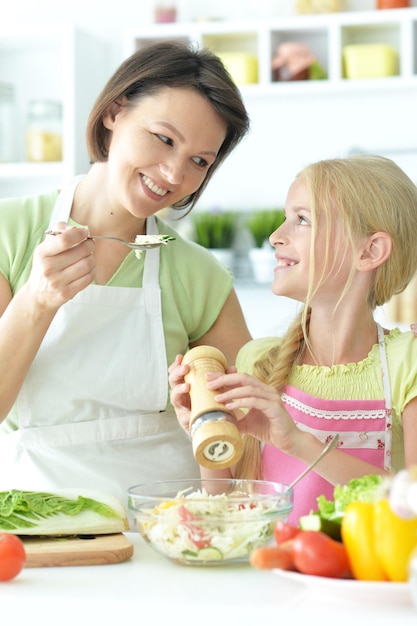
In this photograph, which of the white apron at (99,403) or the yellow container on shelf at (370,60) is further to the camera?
the yellow container on shelf at (370,60)

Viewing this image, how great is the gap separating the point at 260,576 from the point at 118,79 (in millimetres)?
1110

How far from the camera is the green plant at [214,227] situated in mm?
3672

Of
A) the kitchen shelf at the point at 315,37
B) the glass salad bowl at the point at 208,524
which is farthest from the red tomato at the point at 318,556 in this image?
the kitchen shelf at the point at 315,37

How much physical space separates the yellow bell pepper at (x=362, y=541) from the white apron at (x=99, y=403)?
88 cm

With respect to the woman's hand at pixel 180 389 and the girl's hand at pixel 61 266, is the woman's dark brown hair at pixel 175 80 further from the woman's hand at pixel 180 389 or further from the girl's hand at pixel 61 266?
the woman's hand at pixel 180 389

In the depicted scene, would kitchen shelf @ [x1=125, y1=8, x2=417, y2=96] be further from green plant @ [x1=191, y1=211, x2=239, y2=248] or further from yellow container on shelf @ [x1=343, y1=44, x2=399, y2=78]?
green plant @ [x1=191, y1=211, x2=239, y2=248]

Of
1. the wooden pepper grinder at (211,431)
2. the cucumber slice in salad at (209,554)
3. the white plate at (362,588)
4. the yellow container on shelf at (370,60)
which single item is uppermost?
the yellow container on shelf at (370,60)

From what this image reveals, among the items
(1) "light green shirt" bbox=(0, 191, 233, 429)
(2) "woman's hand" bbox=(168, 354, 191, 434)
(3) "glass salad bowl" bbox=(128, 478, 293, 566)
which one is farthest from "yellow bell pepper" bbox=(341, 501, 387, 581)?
(1) "light green shirt" bbox=(0, 191, 233, 429)

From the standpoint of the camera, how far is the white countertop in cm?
104

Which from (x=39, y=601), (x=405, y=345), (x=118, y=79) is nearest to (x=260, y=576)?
(x=39, y=601)

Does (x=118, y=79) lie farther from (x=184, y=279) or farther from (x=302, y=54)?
(x=302, y=54)

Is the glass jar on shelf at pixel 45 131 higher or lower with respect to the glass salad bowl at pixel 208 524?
higher

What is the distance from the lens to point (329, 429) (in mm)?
1766

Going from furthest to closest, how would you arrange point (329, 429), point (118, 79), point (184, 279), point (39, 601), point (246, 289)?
point (246, 289) < point (184, 279) < point (118, 79) < point (329, 429) < point (39, 601)
